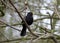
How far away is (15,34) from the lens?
5.14 meters

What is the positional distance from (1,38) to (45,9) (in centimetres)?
128

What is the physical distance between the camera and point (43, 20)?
207 inches

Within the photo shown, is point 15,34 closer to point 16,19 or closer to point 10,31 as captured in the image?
point 10,31

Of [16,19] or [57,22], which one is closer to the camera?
[16,19]

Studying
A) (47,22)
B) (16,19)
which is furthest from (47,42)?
(16,19)

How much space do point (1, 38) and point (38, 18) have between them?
1078 millimetres

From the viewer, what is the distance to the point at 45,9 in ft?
16.8

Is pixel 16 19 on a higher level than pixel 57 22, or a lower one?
higher

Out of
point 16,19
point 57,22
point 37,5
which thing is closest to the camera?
point 16,19

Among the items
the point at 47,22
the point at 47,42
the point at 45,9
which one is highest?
the point at 45,9

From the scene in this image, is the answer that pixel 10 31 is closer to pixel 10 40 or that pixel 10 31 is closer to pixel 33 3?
pixel 10 40

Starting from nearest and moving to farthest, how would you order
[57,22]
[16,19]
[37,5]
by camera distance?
[16,19] → [37,5] → [57,22]

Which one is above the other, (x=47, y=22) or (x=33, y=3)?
(x=33, y=3)

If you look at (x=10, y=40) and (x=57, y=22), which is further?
(x=57, y=22)
